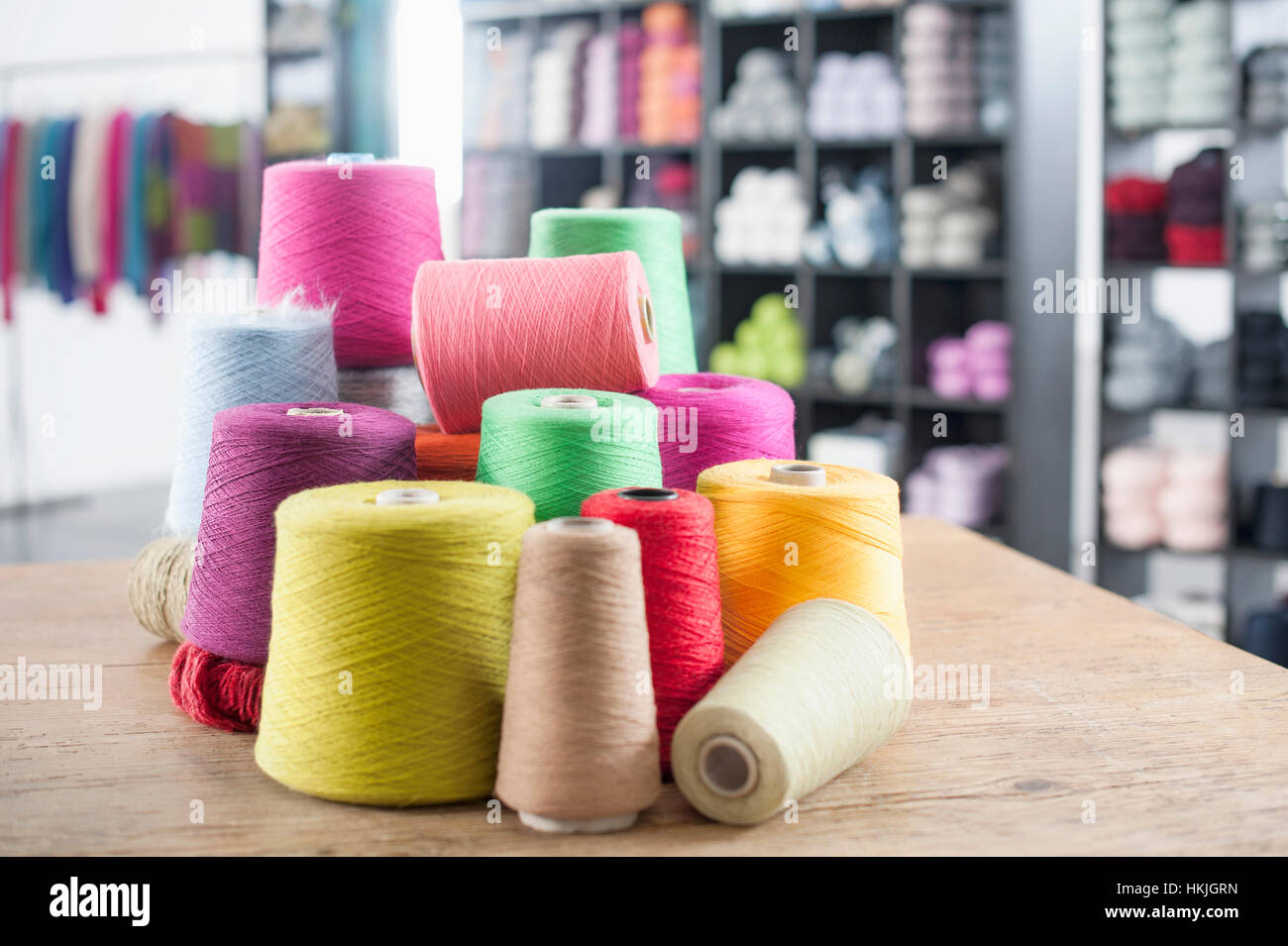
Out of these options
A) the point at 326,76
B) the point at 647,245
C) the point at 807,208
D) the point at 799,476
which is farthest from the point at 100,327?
the point at 799,476

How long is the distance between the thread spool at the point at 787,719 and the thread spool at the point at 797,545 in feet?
0.23

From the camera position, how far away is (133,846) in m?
0.94

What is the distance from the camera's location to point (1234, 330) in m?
3.44

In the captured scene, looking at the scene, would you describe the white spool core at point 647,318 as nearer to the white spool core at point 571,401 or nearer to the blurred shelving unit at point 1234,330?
the white spool core at point 571,401

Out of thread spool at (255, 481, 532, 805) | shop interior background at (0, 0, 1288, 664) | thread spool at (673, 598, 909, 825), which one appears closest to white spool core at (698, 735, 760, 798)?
thread spool at (673, 598, 909, 825)

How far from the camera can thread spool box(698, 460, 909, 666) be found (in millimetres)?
1173

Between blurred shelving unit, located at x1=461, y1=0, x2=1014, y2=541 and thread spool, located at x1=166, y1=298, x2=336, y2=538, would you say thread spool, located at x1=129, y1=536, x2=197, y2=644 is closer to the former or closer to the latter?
thread spool, located at x1=166, y1=298, x2=336, y2=538

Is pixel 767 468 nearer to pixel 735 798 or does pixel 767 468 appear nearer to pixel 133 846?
pixel 735 798

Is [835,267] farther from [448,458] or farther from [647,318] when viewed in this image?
[448,458]

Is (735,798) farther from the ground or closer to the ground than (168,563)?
closer to the ground

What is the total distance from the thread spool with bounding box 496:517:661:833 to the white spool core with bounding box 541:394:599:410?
0.26 metres

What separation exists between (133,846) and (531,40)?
4057 millimetres
